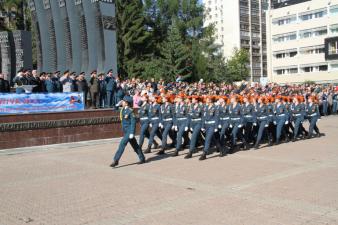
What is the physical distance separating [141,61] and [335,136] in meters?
31.7

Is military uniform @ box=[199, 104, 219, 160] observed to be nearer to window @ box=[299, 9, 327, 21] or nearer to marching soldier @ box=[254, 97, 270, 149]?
marching soldier @ box=[254, 97, 270, 149]

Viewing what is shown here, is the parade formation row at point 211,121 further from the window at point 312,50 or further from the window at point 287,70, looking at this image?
the window at point 287,70

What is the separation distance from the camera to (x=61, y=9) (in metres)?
26.4

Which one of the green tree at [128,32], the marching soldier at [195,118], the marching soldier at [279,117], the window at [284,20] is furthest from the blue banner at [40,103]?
the window at [284,20]

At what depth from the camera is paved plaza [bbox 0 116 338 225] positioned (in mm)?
6680

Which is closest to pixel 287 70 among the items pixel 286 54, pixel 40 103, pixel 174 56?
pixel 286 54

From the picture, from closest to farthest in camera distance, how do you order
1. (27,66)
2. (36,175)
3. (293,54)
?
(36,175) → (27,66) → (293,54)

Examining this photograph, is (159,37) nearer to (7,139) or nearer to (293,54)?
(293,54)

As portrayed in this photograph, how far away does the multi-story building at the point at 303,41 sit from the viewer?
64438 millimetres

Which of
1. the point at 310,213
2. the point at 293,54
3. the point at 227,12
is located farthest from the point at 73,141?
the point at 227,12

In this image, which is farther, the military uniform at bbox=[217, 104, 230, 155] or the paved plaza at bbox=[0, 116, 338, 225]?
the military uniform at bbox=[217, 104, 230, 155]

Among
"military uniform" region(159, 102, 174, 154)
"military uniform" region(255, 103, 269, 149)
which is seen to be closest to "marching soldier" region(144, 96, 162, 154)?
"military uniform" region(159, 102, 174, 154)

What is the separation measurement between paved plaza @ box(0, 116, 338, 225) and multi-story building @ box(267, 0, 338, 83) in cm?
5482

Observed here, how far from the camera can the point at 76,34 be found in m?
25.3
